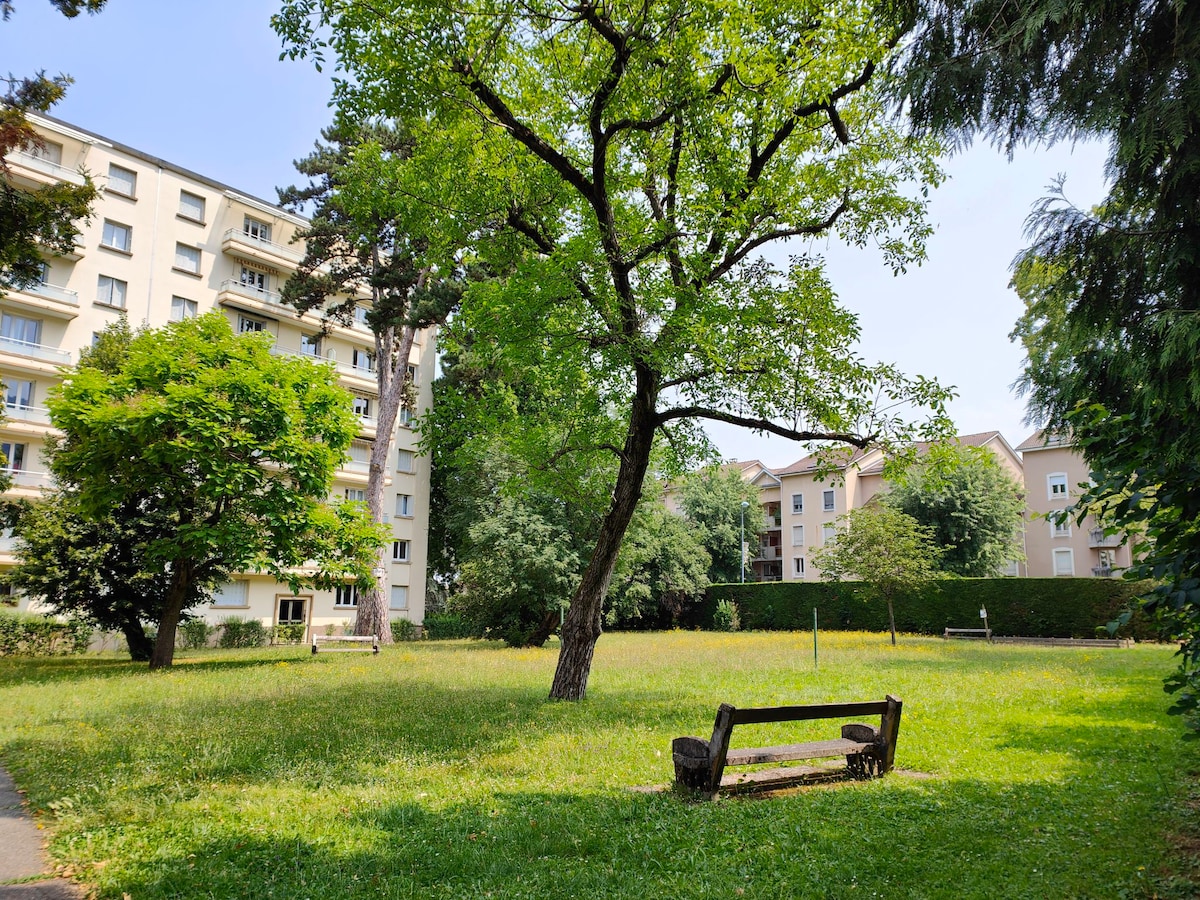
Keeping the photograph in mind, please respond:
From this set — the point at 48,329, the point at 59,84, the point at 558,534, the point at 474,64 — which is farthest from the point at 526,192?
the point at 48,329

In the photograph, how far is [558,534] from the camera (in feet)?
97.9

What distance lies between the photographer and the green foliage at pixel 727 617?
141 feet

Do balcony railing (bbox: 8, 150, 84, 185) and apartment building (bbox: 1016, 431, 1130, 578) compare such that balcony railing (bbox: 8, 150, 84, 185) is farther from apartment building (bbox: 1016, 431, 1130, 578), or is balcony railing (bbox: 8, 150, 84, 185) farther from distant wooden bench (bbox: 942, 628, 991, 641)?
apartment building (bbox: 1016, 431, 1130, 578)

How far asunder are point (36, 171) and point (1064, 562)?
59.7 metres

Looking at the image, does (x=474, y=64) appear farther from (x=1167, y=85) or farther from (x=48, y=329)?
(x=48, y=329)

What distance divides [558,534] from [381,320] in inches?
446

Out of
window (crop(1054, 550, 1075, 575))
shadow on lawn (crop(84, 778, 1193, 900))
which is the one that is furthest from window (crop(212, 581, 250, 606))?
window (crop(1054, 550, 1075, 575))

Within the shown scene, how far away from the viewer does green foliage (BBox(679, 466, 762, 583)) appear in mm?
53406

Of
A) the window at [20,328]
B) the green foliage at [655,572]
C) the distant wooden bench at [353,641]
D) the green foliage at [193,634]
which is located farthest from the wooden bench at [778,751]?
the window at [20,328]

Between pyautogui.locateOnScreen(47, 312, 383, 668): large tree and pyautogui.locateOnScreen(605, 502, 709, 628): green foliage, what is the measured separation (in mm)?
11200

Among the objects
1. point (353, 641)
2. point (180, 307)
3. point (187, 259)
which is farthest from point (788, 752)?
point (187, 259)

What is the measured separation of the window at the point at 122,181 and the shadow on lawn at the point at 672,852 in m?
35.1

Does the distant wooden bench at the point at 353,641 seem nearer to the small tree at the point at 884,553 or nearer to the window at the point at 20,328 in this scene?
the window at the point at 20,328

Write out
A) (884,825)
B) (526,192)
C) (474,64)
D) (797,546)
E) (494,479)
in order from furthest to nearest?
(797,546), (494,479), (526,192), (474,64), (884,825)
